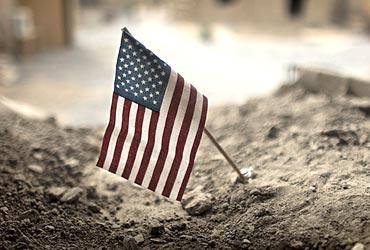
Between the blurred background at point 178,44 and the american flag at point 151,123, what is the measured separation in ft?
15.2

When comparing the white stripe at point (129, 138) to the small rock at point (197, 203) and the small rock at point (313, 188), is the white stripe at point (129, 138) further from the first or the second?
the small rock at point (313, 188)

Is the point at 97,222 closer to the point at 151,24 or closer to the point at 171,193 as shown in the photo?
the point at 171,193

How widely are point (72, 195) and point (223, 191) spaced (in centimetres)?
153

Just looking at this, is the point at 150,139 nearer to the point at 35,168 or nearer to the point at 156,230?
the point at 156,230

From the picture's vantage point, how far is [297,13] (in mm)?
21750

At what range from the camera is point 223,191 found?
19.2ft

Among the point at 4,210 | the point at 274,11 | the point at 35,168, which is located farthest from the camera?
the point at 274,11

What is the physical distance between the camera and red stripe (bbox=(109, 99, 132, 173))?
196 inches

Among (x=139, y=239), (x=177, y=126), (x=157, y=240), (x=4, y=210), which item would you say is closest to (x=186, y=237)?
(x=157, y=240)

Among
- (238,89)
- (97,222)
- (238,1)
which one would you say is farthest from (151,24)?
(97,222)

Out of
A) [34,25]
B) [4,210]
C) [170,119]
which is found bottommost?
[34,25]

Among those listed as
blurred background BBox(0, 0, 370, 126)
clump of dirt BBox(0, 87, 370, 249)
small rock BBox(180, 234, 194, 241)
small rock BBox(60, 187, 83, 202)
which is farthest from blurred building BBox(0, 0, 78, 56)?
small rock BBox(180, 234, 194, 241)

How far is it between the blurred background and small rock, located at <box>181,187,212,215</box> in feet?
13.9

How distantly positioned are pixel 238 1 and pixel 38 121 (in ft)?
47.2
